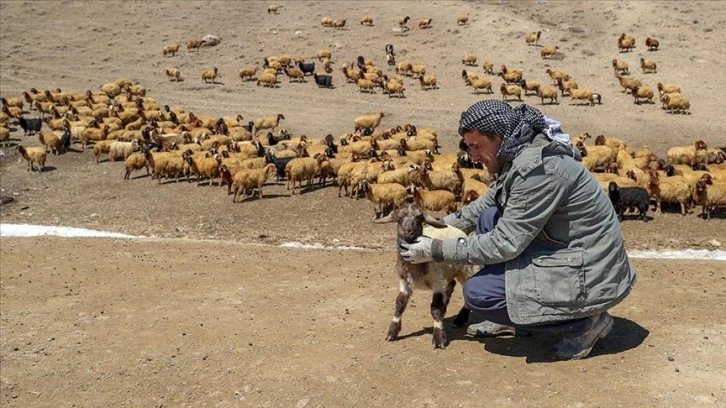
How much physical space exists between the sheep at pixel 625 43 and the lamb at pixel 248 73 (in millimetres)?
16360

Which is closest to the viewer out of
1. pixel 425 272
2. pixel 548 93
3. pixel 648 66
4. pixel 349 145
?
pixel 425 272

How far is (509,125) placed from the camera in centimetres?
522

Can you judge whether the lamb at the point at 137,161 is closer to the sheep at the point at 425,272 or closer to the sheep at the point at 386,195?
the sheep at the point at 386,195

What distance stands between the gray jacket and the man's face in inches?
5.6

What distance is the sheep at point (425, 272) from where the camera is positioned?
19.8 feet

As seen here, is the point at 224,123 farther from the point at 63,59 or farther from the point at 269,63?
→ the point at 63,59

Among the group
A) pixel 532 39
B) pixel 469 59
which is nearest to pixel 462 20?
pixel 532 39

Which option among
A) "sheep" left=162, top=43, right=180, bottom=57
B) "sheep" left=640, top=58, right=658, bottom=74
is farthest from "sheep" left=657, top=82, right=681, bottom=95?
"sheep" left=162, top=43, right=180, bottom=57

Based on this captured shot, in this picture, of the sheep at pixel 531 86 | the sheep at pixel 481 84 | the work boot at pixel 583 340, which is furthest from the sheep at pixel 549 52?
the work boot at pixel 583 340

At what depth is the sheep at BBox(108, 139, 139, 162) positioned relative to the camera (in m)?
20.3

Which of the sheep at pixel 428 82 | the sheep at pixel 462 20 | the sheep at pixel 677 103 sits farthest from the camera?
the sheep at pixel 462 20

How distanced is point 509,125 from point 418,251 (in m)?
1.25

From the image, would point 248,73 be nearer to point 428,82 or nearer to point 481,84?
point 428,82

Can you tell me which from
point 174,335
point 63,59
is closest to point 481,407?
point 174,335
